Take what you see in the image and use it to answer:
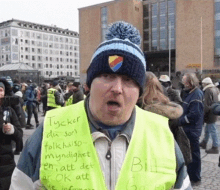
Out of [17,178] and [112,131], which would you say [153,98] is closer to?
[112,131]

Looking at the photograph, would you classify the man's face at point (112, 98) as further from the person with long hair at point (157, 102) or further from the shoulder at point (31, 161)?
the person with long hair at point (157, 102)

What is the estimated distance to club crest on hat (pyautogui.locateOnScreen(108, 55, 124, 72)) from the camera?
53.6 inches

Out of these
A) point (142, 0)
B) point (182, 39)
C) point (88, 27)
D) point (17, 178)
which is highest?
point (142, 0)

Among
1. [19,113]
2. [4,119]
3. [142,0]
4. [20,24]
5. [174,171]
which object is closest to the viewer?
[174,171]

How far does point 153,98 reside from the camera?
3281 mm

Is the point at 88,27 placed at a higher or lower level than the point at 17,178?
higher

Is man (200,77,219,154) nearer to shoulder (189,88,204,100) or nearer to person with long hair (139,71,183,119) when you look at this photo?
shoulder (189,88,204,100)

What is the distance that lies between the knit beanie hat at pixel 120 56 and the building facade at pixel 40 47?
89.8 metres

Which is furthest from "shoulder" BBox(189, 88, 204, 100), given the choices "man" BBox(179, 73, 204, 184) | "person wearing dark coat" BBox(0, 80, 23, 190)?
"person wearing dark coat" BBox(0, 80, 23, 190)

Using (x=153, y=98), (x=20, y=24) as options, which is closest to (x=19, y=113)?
(x=153, y=98)

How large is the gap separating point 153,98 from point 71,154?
2.08 meters

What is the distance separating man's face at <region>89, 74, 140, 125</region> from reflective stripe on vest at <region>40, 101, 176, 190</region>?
11cm

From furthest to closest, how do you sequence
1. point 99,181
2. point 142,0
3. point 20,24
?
point 20,24 < point 142,0 < point 99,181

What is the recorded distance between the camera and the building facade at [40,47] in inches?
3632
